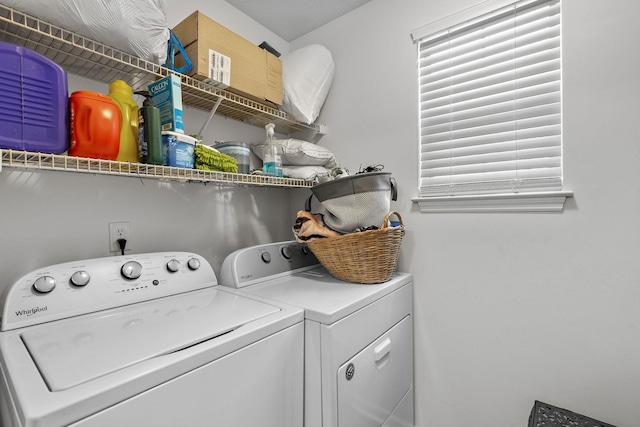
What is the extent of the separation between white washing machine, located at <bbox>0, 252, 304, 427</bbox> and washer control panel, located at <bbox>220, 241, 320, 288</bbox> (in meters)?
0.13

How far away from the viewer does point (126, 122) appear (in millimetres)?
1020

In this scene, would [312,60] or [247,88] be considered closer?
[247,88]

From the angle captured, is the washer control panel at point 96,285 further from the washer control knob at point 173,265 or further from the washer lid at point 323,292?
the washer lid at point 323,292

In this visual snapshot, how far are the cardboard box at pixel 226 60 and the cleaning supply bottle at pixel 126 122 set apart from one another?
0.31m

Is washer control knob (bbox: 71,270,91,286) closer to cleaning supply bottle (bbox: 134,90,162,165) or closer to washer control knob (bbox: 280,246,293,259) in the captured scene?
cleaning supply bottle (bbox: 134,90,162,165)

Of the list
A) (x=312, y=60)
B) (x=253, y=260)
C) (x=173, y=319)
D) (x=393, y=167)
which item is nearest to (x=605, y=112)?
(x=393, y=167)

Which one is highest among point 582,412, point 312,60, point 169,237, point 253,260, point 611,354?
point 312,60

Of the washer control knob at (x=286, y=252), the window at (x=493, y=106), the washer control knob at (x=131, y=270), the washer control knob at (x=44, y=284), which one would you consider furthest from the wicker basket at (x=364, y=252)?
the washer control knob at (x=44, y=284)

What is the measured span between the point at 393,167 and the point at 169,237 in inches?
47.6

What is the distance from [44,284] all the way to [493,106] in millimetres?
1837

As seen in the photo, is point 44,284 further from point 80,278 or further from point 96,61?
point 96,61

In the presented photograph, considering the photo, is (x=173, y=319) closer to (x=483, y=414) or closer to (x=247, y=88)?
(x=247, y=88)

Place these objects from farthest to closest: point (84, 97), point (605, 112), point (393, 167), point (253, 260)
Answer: point (393, 167) → point (253, 260) → point (605, 112) → point (84, 97)

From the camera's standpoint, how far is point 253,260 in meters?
1.43
